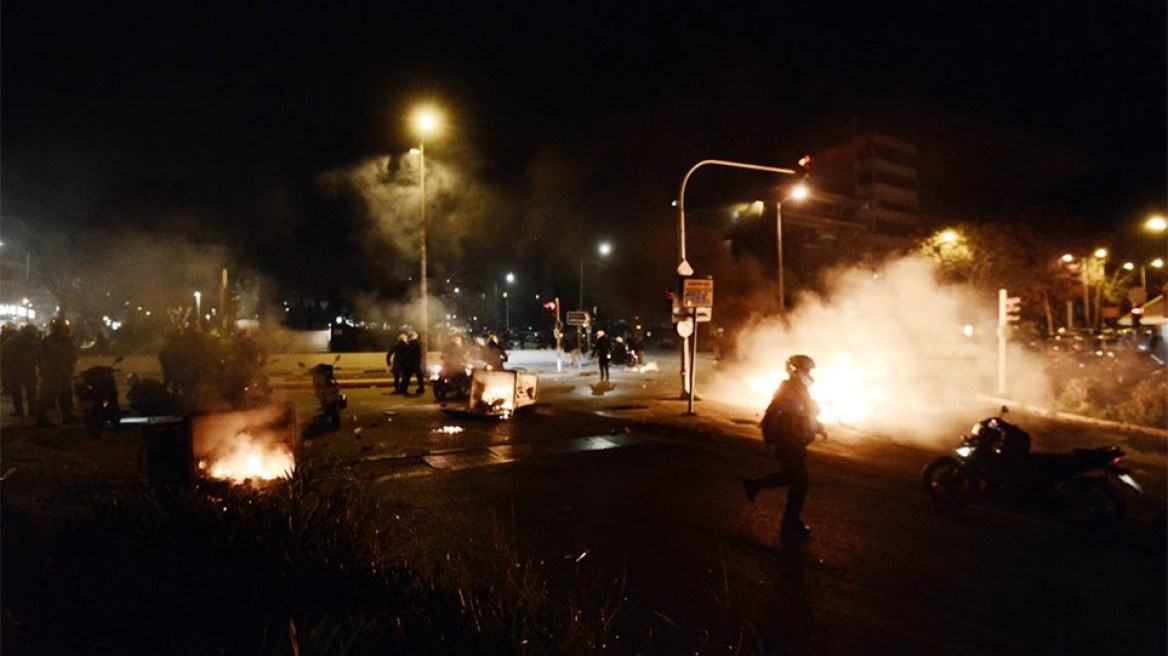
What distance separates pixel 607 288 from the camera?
2517 inches

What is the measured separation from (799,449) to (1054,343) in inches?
784

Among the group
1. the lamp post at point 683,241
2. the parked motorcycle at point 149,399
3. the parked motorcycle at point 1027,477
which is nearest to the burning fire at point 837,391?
the lamp post at point 683,241

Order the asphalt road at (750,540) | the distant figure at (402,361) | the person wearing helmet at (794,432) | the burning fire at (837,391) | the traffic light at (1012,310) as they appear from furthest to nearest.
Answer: the distant figure at (402,361), the traffic light at (1012,310), the burning fire at (837,391), the person wearing helmet at (794,432), the asphalt road at (750,540)

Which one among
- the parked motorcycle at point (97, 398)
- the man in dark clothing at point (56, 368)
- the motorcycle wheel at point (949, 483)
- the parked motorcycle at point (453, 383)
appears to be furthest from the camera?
the parked motorcycle at point (453, 383)

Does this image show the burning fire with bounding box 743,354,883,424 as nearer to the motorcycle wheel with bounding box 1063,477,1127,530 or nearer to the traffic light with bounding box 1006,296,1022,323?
the traffic light with bounding box 1006,296,1022,323

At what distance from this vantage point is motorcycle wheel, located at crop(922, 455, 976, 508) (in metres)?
6.53

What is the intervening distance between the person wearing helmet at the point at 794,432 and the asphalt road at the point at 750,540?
28 cm

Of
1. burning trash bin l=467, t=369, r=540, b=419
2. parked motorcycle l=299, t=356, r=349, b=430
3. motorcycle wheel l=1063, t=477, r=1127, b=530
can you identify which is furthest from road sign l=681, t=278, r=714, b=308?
motorcycle wheel l=1063, t=477, r=1127, b=530

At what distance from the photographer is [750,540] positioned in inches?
213

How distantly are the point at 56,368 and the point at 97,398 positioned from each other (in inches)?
55.4

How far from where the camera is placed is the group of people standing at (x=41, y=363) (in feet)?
33.0

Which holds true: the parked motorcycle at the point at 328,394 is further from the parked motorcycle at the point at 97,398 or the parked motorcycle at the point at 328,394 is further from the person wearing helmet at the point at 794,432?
the person wearing helmet at the point at 794,432

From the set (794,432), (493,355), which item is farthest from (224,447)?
(493,355)

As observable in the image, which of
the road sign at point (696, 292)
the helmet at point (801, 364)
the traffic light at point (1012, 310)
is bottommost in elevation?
the helmet at point (801, 364)
